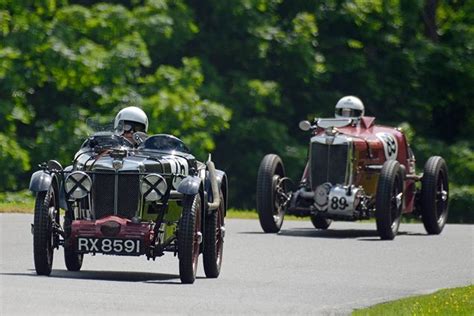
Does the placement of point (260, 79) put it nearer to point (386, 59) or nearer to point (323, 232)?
point (386, 59)

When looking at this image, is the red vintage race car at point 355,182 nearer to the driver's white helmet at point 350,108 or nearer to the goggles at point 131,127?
the driver's white helmet at point 350,108

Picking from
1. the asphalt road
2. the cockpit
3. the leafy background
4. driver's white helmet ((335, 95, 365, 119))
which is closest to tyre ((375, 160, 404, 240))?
the asphalt road

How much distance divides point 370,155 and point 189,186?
380 inches

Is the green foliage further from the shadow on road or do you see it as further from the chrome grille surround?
the chrome grille surround

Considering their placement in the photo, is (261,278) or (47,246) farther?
(261,278)

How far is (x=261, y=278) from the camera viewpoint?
662 inches

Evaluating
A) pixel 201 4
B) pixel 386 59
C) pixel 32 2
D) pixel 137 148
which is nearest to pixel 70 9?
pixel 32 2

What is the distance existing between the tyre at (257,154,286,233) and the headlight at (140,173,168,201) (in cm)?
820

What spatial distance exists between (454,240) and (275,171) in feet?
9.40

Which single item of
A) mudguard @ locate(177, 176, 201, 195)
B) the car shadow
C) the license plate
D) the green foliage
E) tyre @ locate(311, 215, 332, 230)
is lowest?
the green foliage

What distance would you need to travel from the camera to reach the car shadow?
51.8 ft

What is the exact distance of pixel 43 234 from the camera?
15555mm

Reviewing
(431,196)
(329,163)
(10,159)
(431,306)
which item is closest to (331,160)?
(329,163)

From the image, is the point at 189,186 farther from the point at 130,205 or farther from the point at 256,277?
the point at 256,277
